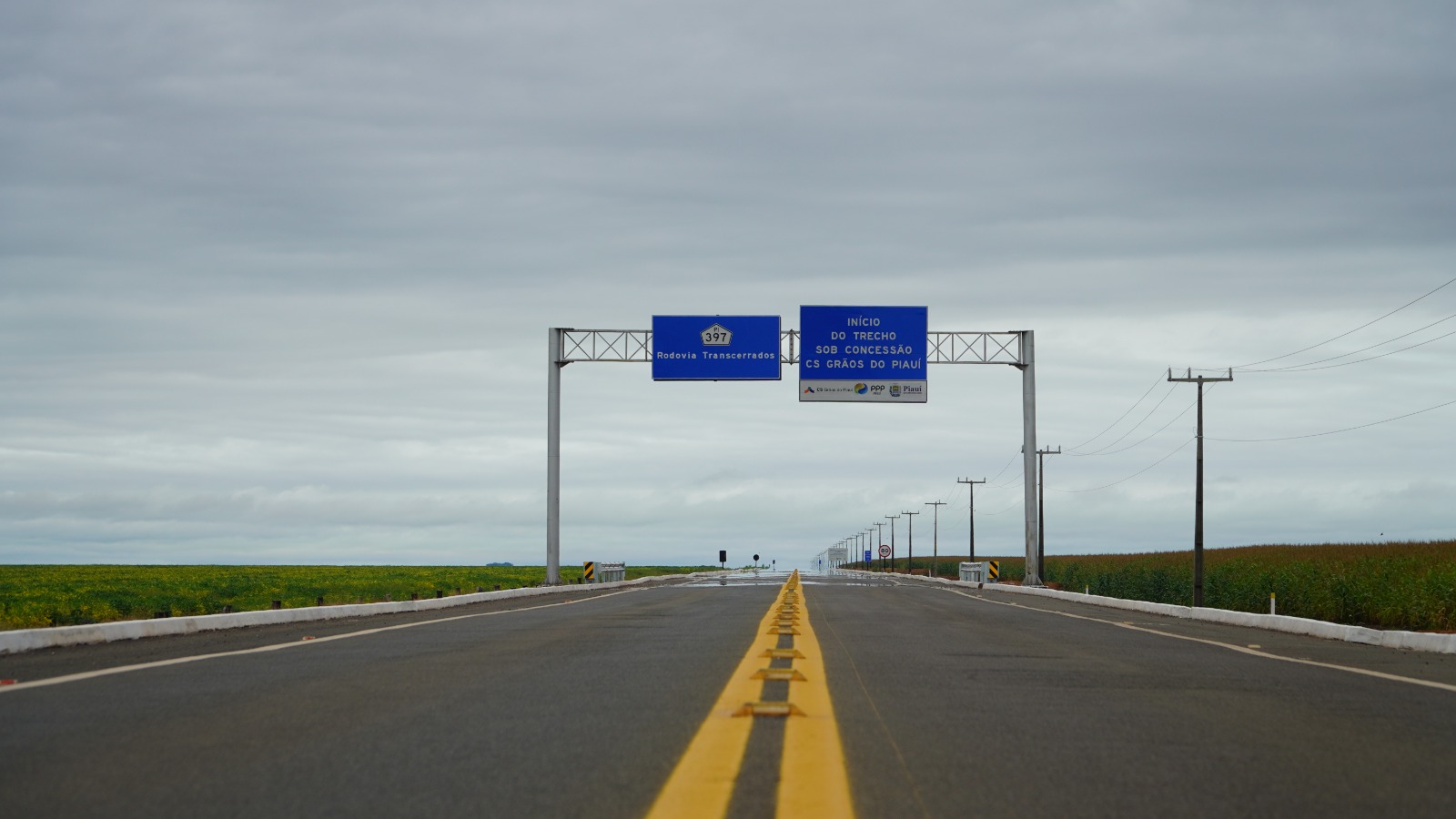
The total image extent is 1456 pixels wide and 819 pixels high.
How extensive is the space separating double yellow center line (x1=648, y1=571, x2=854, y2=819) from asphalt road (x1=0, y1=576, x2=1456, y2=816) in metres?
0.08

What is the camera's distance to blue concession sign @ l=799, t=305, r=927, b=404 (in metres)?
43.6

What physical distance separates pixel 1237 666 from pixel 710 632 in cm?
627

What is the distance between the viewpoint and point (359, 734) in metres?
6.81

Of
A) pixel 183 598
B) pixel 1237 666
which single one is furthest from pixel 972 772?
pixel 183 598

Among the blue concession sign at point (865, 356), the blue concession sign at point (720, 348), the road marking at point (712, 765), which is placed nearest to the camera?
the road marking at point (712, 765)

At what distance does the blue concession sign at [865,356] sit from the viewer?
43562 mm

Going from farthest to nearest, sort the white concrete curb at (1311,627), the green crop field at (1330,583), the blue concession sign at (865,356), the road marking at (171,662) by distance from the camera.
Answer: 1. the blue concession sign at (865,356)
2. the green crop field at (1330,583)
3. the white concrete curb at (1311,627)
4. the road marking at (171,662)

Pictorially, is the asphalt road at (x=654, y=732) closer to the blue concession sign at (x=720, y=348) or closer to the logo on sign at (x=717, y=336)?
the blue concession sign at (x=720, y=348)

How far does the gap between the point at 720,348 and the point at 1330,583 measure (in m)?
19.6

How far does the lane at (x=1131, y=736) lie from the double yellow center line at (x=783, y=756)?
0.42 feet

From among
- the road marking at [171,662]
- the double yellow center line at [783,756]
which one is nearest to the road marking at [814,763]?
the double yellow center line at [783,756]

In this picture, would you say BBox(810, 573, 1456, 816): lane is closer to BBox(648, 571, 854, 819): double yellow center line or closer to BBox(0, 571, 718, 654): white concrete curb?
BBox(648, 571, 854, 819): double yellow center line

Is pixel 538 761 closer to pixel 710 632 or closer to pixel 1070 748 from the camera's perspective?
pixel 1070 748

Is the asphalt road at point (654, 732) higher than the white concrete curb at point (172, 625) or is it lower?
higher
